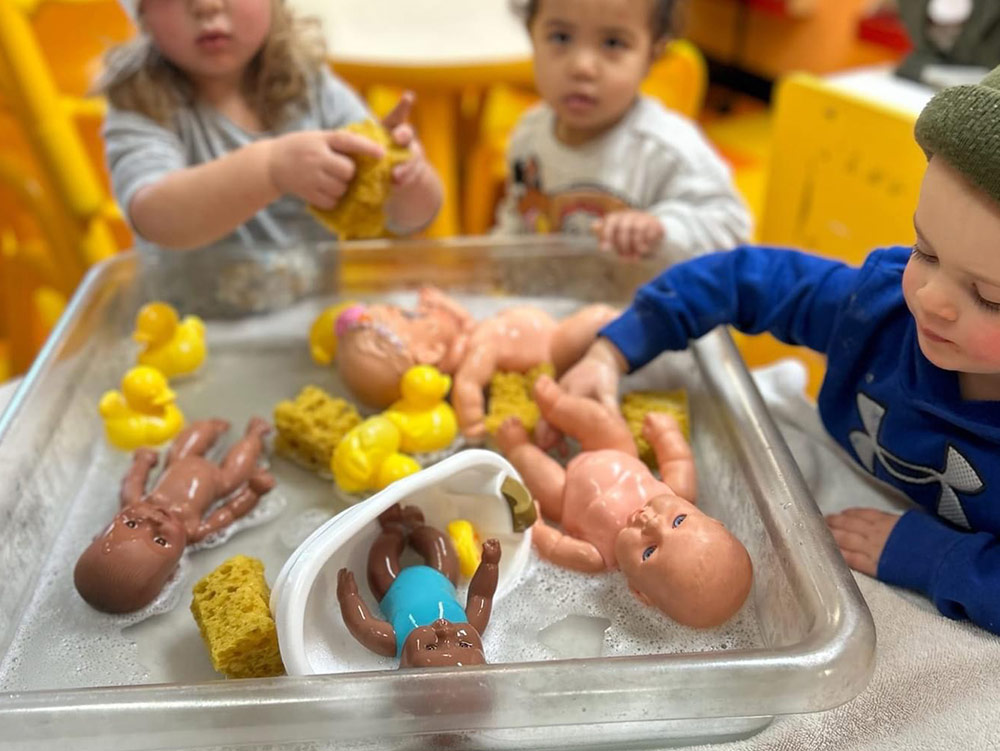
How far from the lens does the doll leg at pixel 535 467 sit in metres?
0.56

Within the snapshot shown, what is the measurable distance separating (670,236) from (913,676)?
436 millimetres

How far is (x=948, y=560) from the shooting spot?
51 cm

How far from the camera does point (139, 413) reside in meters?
0.65

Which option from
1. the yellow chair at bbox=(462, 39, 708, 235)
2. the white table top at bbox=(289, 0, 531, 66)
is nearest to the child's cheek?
the white table top at bbox=(289, 0, 531, 66)

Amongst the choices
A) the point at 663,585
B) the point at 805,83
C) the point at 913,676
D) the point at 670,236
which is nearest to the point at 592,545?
the point at 663,585

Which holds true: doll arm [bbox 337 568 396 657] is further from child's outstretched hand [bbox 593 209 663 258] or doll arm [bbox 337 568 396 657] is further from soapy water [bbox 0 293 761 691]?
child's outstretched hand [bbox 593 209 663 258]

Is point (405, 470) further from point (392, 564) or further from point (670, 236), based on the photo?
point (670, 236)

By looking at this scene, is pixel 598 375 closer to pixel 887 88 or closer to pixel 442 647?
pixel 442 647

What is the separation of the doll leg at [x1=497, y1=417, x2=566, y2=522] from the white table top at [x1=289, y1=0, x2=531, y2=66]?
0.74 metres

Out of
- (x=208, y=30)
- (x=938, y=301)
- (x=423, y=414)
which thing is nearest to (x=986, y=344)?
(x=938, y=301)

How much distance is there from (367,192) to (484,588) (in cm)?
31

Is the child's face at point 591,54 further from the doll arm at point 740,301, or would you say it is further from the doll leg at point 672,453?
the doll leg at point 672,453

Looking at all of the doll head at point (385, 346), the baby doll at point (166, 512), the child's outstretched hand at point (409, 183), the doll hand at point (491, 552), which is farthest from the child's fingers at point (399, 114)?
the doll hand at point (491, 552)

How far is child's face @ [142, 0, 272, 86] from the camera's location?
71 centimetres
